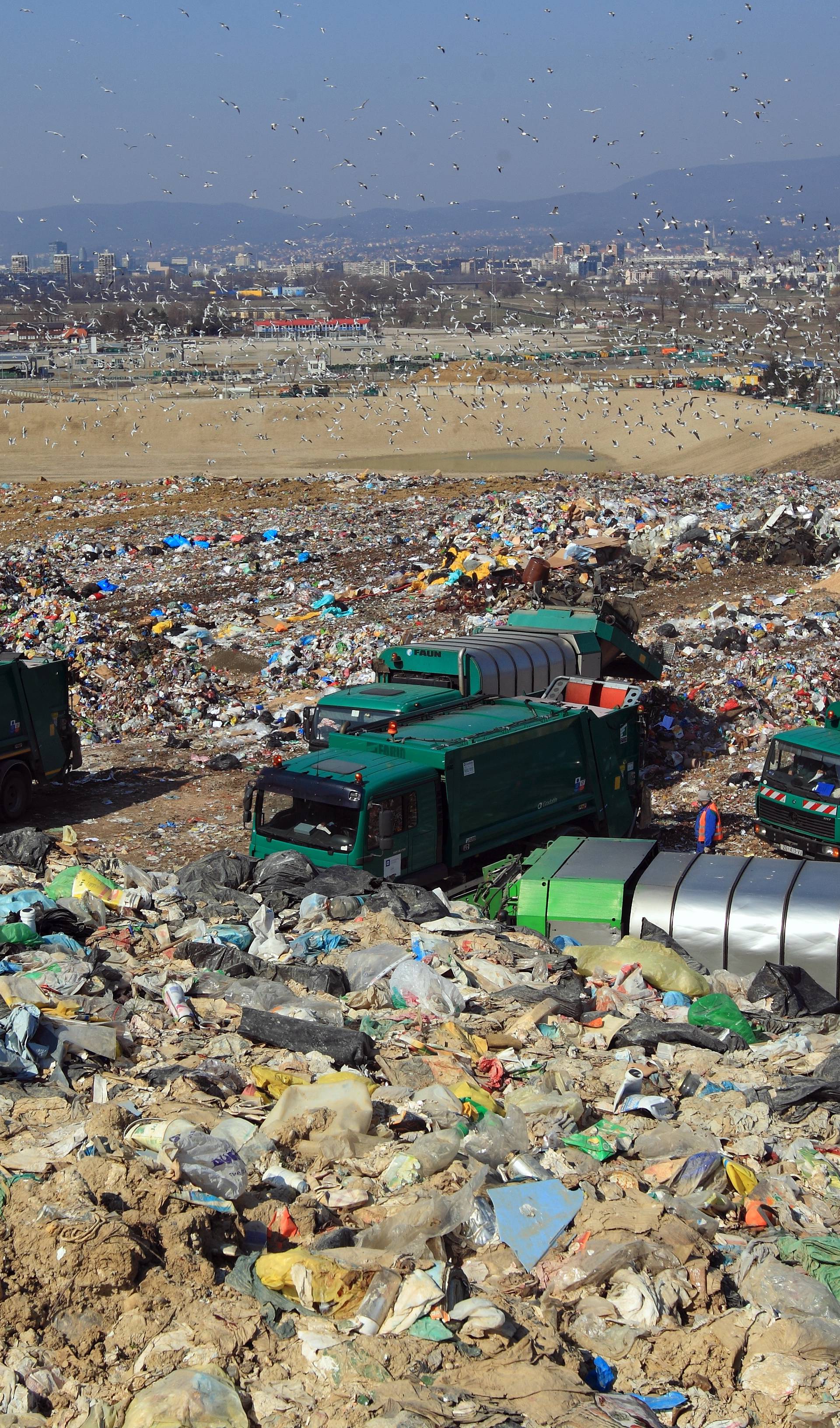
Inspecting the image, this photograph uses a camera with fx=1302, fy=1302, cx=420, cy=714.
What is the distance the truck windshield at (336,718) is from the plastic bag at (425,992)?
324cm

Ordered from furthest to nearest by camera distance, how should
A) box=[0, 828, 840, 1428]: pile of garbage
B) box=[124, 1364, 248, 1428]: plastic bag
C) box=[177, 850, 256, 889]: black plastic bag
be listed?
box=[177, 850, 256, 889]: black plastic bag < box=[0, 828, 840, 1428]: pile of garbage < box=[124, 1364, 248, 1428]: plastic bag

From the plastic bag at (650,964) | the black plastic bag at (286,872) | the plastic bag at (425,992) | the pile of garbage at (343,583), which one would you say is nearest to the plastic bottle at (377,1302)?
the plastic bag at (425,992)

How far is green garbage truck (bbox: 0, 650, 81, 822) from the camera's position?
12773mm

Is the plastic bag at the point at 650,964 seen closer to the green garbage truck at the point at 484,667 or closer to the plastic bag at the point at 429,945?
the plastic bag at the point at 429,945

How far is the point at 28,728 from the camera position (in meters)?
13.0

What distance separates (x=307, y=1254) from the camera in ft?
15.0

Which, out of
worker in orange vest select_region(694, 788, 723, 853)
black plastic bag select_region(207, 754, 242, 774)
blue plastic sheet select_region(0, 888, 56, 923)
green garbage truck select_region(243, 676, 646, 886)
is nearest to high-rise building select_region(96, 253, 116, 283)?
black plastic bag select_region(207, 754, 242, 774)

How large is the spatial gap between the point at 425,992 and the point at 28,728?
280 inches

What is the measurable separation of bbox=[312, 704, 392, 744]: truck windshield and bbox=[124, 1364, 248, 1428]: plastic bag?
6548 millimetres

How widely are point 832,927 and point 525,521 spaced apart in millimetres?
16841

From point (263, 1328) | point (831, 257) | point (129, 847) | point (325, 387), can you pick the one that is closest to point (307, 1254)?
point (263, 1328)

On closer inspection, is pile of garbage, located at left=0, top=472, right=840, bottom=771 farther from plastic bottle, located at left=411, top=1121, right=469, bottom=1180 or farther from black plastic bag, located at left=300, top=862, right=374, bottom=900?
plastic bottle, located at left=411, top=1121, right=469, bottom=1180

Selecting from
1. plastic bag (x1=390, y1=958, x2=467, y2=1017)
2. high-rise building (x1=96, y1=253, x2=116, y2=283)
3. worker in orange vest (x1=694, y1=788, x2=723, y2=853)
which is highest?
high-rise building (x1=96, y1=253, x2=116, y2=283)

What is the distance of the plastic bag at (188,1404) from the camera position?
12.7 feet
